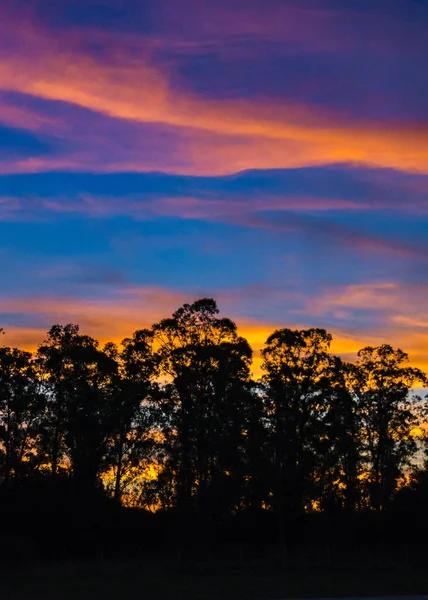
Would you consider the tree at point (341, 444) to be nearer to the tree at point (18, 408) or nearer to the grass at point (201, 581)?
the grass at point (201, 581)

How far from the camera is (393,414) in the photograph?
53.0m

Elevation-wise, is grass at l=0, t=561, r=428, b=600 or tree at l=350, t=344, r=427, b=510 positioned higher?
tree at l=350, t=344, r=427, b=510

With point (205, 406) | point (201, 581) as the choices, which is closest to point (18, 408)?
point (205, 406)

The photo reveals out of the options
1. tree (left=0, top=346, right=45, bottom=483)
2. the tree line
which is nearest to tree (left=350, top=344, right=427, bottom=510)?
the tree line

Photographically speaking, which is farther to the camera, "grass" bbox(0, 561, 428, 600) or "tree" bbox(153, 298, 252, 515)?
"tree" bbox(153, 298, 252, 515)

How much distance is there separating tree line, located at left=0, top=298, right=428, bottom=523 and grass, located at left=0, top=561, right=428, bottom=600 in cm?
832

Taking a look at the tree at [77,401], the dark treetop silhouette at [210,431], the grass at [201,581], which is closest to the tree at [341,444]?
the dark treetop silhouette at [210,431]

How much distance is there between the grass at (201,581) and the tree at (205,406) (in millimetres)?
7505

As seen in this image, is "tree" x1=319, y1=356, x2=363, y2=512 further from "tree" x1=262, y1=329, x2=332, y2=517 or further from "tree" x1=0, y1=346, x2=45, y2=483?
"tree" x1=0, y1=346, x2=45, y2=483

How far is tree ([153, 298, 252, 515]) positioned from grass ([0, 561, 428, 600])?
295 inches

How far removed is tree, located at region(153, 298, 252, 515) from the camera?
49469 mm

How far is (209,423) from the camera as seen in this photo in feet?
164

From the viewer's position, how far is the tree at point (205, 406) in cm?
4947

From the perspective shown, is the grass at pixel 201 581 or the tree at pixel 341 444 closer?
the grass at pixel 201 581
